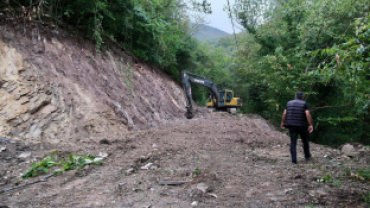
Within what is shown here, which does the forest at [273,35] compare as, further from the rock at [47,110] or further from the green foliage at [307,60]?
the rock at [47,110]

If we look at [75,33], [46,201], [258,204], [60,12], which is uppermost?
[60,12]

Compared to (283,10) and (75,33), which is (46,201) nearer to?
(75,33)

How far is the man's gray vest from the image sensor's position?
5547 millimetres

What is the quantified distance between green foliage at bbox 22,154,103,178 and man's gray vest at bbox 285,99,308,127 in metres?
3.87

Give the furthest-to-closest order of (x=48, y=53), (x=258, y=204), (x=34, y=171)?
(x=48, y=53), (x=34, y=171), (x=258, y=204)

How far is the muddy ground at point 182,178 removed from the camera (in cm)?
358

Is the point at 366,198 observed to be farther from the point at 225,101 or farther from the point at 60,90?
the point at 225,101

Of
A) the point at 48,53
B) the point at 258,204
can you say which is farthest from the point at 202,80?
the point at 258,204

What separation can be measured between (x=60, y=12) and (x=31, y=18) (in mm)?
1267

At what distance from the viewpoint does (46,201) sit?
3.68 meters

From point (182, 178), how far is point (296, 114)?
2.80m

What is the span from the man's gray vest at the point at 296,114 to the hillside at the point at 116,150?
2.68 feet

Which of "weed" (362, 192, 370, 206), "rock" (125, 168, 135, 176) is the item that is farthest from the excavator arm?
"weed" (362, 192, 370, 206)

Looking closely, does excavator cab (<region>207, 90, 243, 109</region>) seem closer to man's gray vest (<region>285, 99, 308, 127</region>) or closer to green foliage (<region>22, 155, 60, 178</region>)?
man's gray vest (<region>285, 99, 308, 127</region>)
